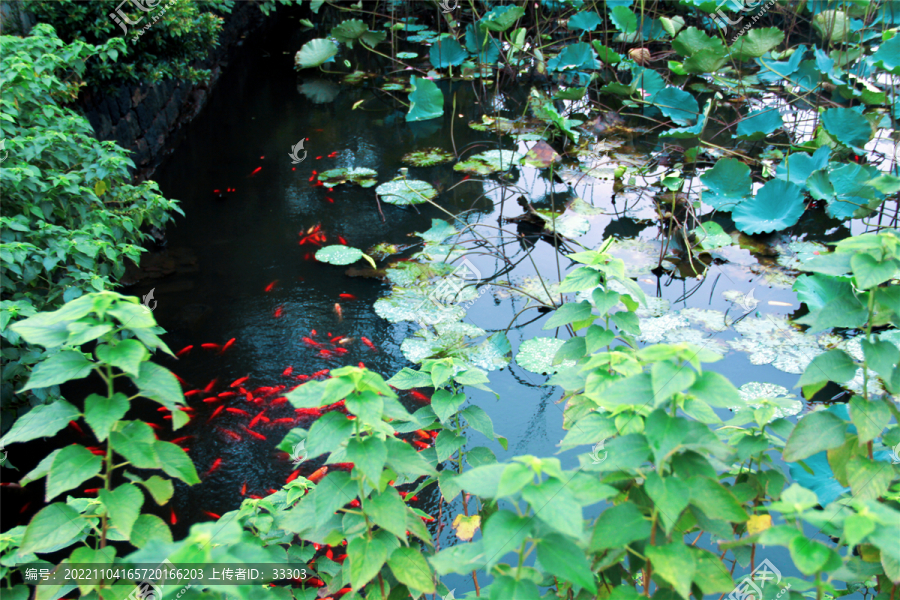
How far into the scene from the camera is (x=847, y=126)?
140 inches

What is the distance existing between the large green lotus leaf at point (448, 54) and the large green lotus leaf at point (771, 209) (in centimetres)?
394

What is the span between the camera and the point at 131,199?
2.80 m

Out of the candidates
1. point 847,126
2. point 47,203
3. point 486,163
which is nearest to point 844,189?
point 847,126

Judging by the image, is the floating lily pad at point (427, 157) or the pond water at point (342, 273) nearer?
the pond water at point (342, 273)

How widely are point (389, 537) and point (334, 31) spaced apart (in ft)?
21.3

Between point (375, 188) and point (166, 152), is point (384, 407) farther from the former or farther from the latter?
point (166, 152)

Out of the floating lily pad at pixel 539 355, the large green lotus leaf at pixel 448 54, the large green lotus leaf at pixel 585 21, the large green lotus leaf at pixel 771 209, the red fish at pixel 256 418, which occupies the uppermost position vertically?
the large green lotus leaf at pixel 585 21

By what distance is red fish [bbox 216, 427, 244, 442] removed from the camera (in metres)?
2.30

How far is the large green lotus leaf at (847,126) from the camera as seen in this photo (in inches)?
139

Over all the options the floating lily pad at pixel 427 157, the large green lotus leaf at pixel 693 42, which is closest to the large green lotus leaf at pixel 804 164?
the large green lotus leaf at pixel 693 42

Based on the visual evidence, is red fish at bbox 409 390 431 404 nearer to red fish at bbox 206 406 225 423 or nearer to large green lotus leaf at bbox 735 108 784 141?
red fish at bbox 206 406 225 423

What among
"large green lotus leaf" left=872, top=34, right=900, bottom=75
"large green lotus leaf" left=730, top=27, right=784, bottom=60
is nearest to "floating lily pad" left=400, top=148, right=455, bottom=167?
"large green lotus leaf" left=730, top=27, right=784, bottom=60

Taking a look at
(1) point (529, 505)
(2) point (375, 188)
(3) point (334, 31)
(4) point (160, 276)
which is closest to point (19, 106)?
(4) point (160, 276)

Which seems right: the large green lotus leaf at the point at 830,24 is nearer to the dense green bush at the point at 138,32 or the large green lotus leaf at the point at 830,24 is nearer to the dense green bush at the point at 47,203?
the dense green bush at the point at 138,32
